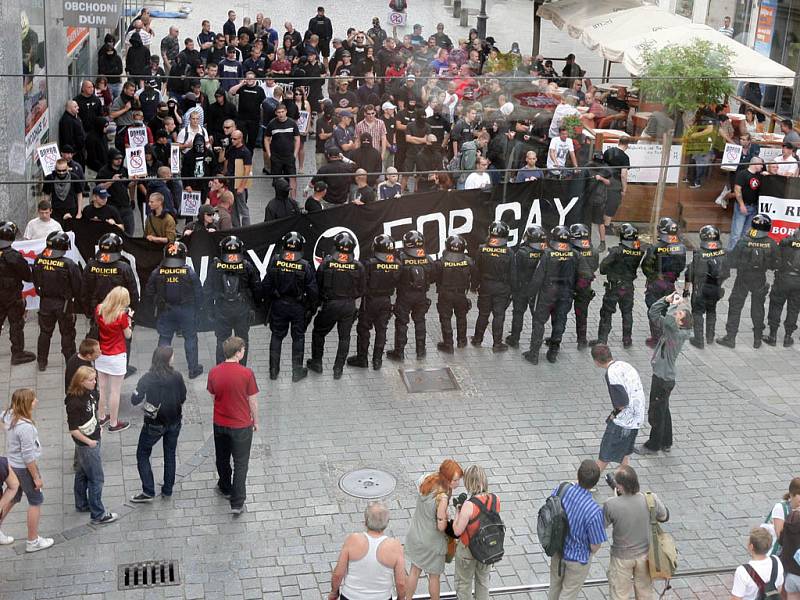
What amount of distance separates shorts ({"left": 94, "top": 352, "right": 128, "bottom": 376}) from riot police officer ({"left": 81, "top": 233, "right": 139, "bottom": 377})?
105cm

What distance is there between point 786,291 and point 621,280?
2221 millimetres

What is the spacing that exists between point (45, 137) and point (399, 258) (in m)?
7.55

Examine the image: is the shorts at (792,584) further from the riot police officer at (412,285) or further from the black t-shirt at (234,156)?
the black t-shirt at (234,156)

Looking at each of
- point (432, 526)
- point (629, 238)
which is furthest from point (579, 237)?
point (432, 526)

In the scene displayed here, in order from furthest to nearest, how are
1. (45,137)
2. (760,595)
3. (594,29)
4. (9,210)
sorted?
1. (594,29)
2. (45,137)
3. (9,210)
4. (760,595)

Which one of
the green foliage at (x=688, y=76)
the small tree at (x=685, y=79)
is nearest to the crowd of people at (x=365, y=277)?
the small tree at (x=685, y=79)

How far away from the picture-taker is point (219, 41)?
23.8 metres

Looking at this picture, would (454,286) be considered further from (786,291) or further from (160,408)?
(160,408)

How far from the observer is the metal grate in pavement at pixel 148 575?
9.61 meters

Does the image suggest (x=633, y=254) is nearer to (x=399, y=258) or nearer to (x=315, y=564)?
(x=399, y=258)

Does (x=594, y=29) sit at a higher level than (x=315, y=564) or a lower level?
higher

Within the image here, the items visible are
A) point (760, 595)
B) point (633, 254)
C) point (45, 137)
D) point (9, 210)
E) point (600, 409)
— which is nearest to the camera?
point (760, 595)

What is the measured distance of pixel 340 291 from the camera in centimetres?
1330

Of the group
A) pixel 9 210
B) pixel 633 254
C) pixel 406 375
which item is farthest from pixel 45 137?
pixel 633 254
